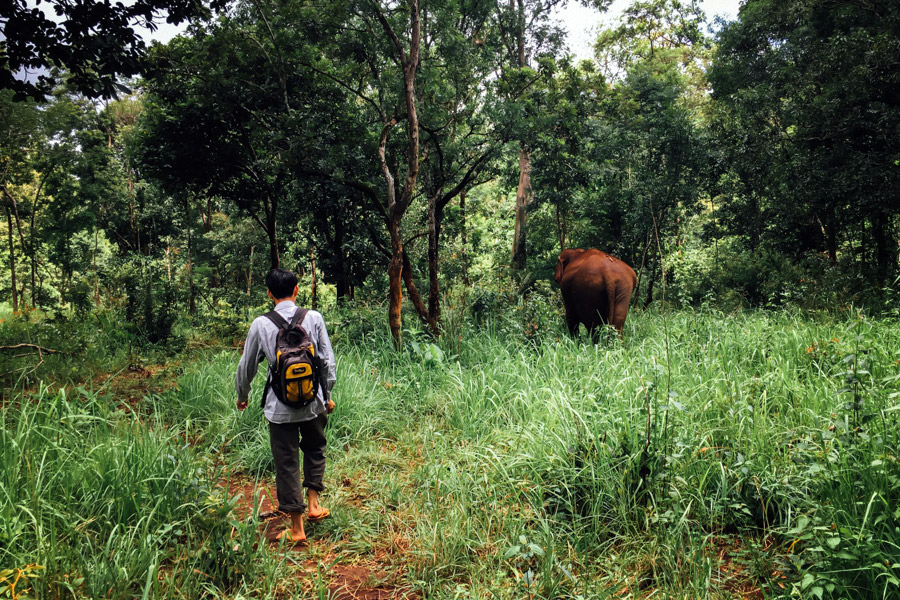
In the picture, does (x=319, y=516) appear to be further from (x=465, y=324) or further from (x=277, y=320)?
(x=465, y=324)

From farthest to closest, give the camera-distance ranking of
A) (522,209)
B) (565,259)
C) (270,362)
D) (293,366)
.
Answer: (522,209), (565,259), (270,362), (293,366)

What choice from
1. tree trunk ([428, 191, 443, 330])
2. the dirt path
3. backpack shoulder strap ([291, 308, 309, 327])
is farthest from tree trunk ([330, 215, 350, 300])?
the dirt path

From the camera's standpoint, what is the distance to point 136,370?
727 centimetres

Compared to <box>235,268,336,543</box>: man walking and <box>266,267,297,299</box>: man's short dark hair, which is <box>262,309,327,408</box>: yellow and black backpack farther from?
<box>266,267,297,299</box>: man's short dark hair

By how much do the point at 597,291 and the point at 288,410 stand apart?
206 inches

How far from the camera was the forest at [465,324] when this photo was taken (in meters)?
2.58

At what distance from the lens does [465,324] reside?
725 centimetres

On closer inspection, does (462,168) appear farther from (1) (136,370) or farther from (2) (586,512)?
(2) (586,512)

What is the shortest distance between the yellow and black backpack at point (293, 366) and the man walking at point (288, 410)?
0.05 m

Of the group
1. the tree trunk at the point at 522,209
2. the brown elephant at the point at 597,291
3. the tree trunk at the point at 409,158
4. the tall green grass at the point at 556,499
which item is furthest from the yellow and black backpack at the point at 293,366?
the tree trunk at the point at 522,209

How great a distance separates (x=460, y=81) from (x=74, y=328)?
7437 millimetres

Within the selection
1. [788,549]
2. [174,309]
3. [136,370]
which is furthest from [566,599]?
[174,309]

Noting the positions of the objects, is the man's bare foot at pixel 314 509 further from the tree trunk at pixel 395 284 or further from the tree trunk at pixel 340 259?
the tree trunk at pixel 340 259

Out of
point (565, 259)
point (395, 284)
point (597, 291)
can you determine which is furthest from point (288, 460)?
point (565, 259)
